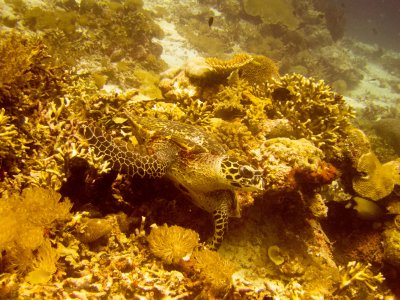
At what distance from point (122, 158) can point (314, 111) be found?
13.3ft

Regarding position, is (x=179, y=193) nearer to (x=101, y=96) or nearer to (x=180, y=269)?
(x=180, y=269)

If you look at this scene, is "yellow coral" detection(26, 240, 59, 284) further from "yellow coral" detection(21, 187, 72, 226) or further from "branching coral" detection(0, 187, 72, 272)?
"yellow coral" detection(21, 187, 72, 226)

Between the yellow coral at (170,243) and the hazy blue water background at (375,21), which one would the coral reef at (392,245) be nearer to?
the yellow coral at (170,243)

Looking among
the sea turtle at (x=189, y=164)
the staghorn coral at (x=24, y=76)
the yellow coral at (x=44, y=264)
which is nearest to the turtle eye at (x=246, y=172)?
the sea turtle at (x=189, y=164)

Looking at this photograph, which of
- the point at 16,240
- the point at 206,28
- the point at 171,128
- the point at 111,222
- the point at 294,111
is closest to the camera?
the point at 16,240

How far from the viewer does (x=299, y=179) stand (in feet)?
13.9

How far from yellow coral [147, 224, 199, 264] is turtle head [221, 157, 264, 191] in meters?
0.88

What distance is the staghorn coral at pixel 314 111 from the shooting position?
5422 millimetres

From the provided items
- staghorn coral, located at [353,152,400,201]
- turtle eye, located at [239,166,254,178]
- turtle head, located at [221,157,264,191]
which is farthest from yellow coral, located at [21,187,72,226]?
staghorn coral, located at [353,152,400,201]

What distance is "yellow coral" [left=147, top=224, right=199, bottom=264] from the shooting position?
340cm

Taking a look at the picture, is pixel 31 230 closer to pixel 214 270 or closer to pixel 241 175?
pixel 214 270

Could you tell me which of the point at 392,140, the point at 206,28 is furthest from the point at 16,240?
the point at 206,28

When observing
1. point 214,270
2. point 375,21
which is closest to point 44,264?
point 214,270

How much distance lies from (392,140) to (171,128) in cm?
1018
